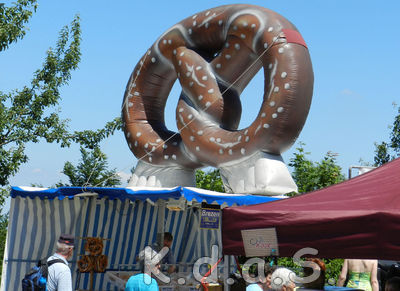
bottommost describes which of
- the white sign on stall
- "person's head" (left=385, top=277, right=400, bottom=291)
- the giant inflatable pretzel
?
"person's head" (left=385, top=277, right=400, bottom=291)

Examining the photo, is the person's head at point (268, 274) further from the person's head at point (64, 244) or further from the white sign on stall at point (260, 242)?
the person's head at point (64, 244)

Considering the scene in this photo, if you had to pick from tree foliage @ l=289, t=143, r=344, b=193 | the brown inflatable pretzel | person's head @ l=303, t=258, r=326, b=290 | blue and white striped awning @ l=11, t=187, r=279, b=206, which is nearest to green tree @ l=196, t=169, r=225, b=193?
tree foliage @ l=289, t=143, r=344, b=193

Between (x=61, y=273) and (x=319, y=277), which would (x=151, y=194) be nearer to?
(x=61, y=273)

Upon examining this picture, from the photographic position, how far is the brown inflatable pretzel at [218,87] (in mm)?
8078

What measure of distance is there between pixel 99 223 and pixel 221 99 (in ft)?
9.21

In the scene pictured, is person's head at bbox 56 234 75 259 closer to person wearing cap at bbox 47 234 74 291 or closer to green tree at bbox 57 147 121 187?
person wearing cap at bbox 47 234 74 291

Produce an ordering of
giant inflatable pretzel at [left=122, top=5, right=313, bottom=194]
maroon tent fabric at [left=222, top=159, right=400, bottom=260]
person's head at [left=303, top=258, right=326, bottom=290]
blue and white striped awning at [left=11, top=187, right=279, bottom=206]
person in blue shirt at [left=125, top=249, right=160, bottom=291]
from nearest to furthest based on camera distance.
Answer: maroon tent fabric at [left=222, top=159, right=400, bottom=260], person's head at [left=303, top=258, right=326, bottom=290], person in blue shirt at [left=125, top=249, right=160, bottom=291], blue and white striped awning at [left=11, top=187, right=279, bottom=206], giant inflatable pretzel at [left=122, top=5, right=313, bottom=194]

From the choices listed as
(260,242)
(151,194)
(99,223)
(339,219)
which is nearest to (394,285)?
(339,219)

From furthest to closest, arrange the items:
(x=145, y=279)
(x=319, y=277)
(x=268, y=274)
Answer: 1. (x=268, y=274)
2. (x=145, y=279)
3. (x=319, y=277)

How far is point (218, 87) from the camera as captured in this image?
904cm

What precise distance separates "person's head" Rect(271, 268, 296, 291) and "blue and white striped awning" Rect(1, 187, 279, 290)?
2.39m

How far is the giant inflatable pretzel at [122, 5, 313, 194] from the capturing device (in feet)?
26.5

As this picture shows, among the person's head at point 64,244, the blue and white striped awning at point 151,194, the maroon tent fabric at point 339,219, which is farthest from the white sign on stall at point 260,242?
the blue and white striped awning at point 151,194

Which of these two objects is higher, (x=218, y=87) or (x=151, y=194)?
(x=218, y=87)
